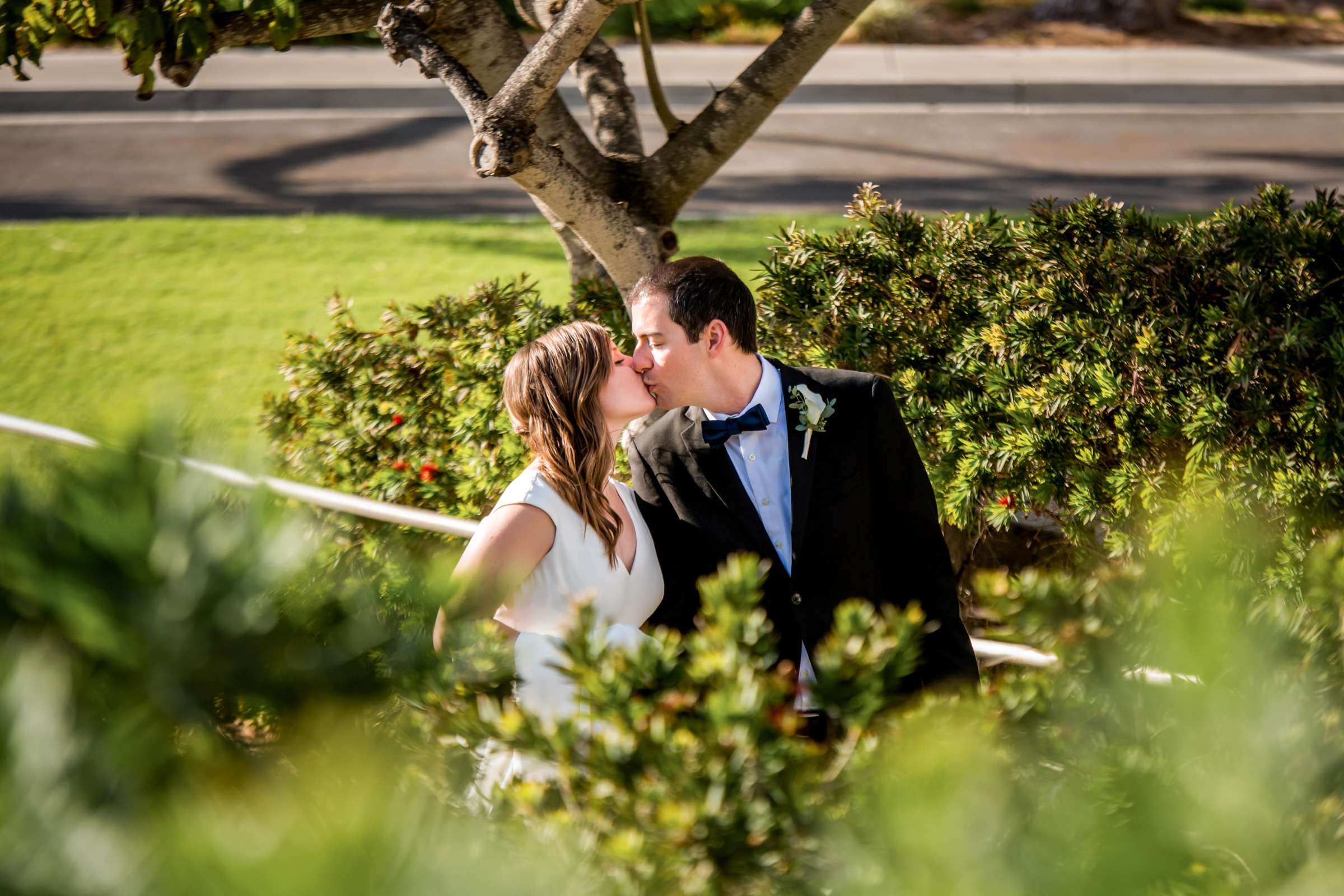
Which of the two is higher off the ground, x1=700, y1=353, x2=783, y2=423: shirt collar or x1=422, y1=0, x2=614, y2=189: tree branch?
x1=422, y1=0, x2=614, y2=189: tree branch

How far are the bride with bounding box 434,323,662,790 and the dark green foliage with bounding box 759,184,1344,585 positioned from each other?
50.2 inches

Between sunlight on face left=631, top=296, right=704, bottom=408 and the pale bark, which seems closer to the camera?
sunlight on face left=631, top=296, right=704, bottom=408

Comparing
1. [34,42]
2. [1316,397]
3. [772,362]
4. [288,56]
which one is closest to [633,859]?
[772,362]

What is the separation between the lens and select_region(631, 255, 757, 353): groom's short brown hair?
3.22 m

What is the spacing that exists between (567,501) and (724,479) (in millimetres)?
467

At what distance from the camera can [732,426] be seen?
3199 millimetres

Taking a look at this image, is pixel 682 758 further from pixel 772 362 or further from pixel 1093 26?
pixel 1093 26

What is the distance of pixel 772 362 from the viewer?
3443 mm

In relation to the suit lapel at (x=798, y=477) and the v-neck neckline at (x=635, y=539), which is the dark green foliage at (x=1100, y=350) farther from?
the v-neck neckline at (x=635, y=539)

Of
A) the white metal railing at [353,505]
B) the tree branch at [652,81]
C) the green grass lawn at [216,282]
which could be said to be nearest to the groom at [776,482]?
the white metal railing at [353,505]

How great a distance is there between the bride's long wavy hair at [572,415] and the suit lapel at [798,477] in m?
0.48

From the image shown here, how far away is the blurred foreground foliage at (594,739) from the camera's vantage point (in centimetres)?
96

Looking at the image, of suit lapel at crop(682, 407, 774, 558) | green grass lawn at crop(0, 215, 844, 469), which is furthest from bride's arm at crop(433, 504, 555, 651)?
green grass lawn at crop(0, 215, 844, 469)

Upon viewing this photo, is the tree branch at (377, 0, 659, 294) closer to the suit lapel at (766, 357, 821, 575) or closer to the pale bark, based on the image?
the pale bark
